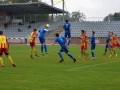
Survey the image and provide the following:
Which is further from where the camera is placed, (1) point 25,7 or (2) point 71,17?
(2) point 71,17

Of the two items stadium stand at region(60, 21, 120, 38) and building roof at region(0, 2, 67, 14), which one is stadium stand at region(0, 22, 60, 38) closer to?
building roof at region(0, 2, 67, 14)

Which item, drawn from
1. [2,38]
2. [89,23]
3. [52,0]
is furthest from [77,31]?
[2,38]

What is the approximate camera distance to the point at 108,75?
12.6 metres

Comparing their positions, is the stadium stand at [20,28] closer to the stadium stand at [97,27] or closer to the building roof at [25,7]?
the building roof at [25,7]

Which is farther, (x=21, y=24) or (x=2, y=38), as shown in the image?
(x=21, y=24)

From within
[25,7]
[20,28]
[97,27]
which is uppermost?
[25,7]

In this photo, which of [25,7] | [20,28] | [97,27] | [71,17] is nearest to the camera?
[97,27]

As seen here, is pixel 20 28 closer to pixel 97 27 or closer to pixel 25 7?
pixel 25 7

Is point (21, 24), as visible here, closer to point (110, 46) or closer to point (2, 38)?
point (110, 46)

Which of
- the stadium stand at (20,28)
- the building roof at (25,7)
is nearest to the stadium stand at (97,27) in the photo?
the stadium stand at (20,28)

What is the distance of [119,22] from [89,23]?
20.7 ft

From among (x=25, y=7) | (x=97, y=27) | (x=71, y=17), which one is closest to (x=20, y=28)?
(x=25, y=7)

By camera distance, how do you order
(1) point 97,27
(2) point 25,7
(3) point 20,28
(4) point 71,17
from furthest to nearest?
(4) point 71,17 → (3) point 20,28 → (2) point 25,7 → (1) point 97,27

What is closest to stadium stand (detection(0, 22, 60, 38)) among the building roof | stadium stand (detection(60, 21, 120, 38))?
the building roof
